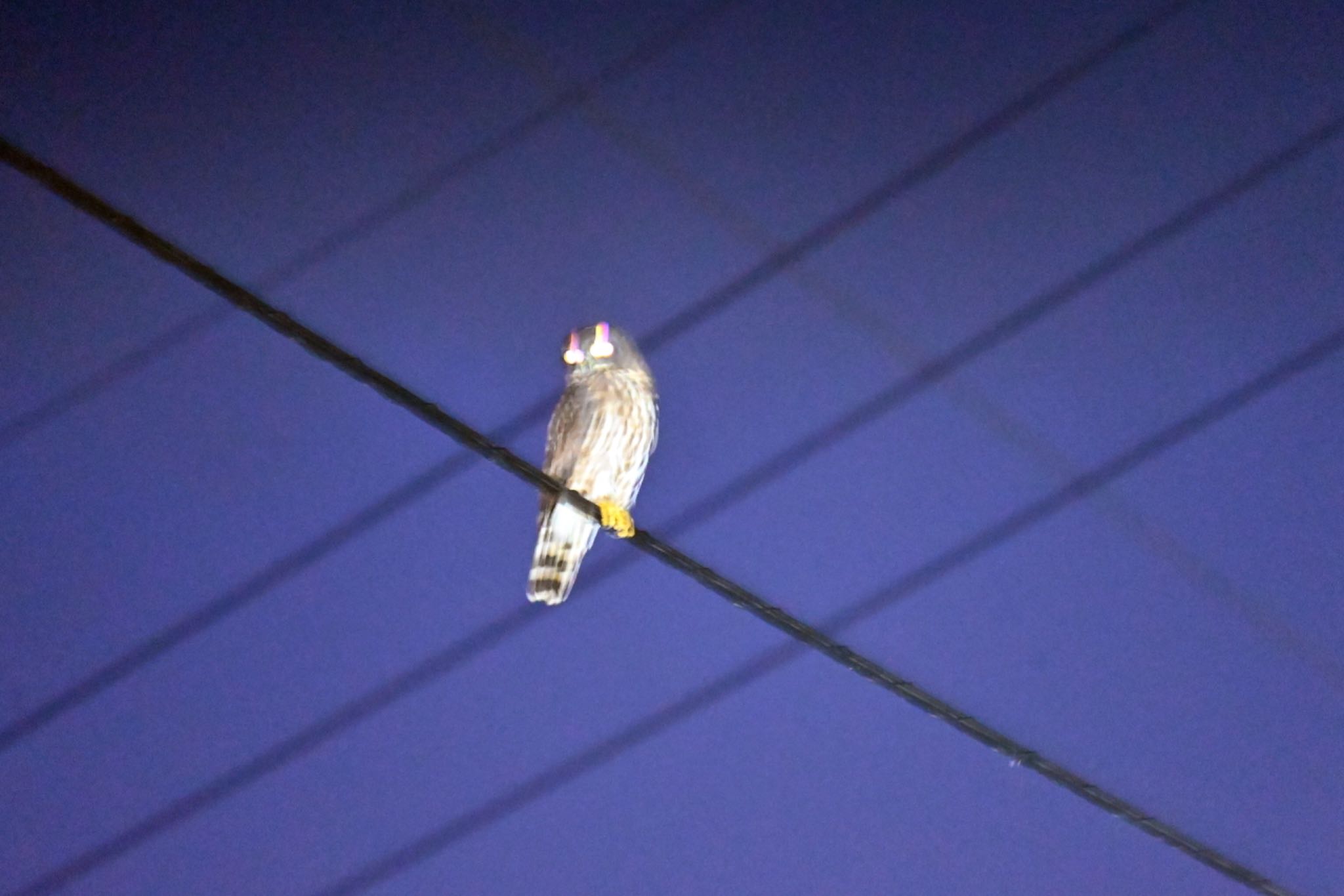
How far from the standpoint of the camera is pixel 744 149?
3.86 meters

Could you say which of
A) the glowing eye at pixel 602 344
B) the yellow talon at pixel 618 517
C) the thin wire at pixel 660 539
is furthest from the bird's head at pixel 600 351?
the thin wire at pixel 660 539

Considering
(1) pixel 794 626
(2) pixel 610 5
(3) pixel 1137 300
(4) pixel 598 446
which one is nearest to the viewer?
(1) pixel 794 626

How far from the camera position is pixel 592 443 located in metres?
4.52

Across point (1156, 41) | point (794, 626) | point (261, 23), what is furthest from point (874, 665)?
point (261, 23)

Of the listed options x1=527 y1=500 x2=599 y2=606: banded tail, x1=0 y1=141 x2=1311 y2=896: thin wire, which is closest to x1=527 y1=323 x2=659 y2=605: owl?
x1=527 y1=500 x2=599 y2=606: banded tail

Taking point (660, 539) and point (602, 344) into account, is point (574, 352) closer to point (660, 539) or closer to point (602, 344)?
point (602, 344)

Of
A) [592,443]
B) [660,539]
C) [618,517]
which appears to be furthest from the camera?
[592,443]

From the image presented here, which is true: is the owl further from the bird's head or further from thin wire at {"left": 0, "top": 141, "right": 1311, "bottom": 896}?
thin wire at {"left": 0, "top": 141, "right": 1311, "bottom": 896}

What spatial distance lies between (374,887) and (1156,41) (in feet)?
10.2

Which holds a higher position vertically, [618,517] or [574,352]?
[574,352]

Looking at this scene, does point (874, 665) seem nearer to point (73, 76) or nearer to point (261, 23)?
point (261, 23)

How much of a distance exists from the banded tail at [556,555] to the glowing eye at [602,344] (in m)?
0.41

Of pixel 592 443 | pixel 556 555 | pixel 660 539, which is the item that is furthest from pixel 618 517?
pixel 660 539

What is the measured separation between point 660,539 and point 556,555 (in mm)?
1165
